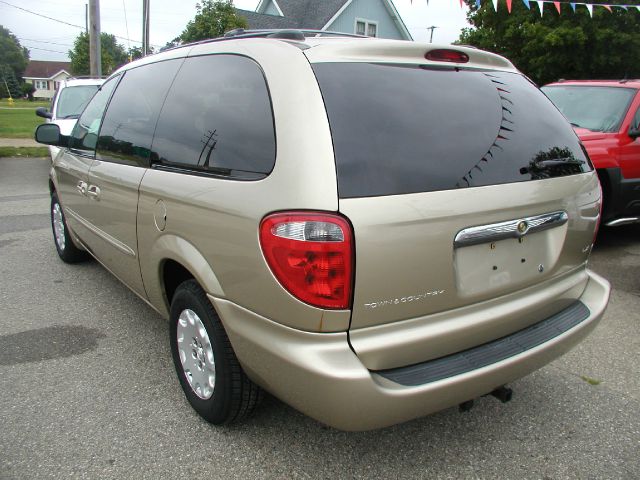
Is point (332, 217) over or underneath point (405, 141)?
underneath

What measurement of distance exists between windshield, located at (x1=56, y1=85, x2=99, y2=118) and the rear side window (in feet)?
31.1

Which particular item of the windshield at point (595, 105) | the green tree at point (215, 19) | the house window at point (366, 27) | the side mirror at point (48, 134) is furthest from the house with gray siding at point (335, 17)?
the side mirror at point (48, 134)

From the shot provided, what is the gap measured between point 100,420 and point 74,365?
67 cm

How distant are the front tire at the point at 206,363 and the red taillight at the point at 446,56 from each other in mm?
1456

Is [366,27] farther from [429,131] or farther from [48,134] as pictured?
[429,131]

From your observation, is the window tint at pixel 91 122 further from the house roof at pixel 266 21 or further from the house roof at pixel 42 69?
the house roof at pixel 42 69

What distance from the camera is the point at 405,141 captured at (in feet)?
6.39

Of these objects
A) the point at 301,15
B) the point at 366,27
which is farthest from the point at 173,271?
the point at 366,27

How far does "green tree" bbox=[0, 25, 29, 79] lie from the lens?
88.6m

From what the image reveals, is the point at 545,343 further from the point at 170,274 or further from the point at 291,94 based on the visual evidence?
the point at 170,274

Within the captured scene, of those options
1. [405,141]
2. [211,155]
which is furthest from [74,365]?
[405,141]

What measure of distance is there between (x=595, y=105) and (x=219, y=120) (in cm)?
544

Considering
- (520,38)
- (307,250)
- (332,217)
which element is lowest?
(307,250)

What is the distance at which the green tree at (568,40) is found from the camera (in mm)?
15406
